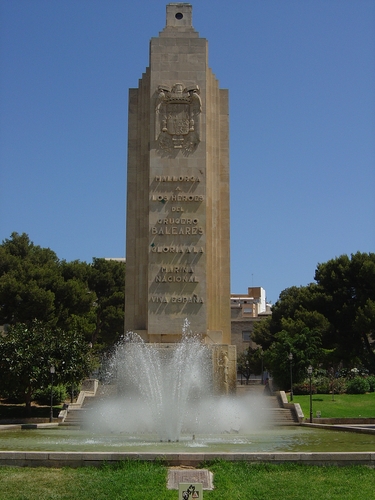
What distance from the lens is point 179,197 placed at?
26344mm

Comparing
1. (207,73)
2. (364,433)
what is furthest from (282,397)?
(207,73)

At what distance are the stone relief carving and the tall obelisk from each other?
4 centimetres

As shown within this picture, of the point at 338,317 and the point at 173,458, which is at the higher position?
the point at 338,317

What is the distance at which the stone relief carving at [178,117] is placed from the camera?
26719 mm

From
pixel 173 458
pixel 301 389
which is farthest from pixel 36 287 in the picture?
pixel 173 458

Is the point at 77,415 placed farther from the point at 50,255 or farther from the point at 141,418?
the point at 50,255

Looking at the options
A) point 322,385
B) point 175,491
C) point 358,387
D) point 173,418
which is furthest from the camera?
point 322,385

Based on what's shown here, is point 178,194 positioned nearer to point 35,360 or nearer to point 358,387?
point 35,360

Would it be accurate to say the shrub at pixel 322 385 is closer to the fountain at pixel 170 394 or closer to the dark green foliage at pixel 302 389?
the dark green foliage at pixel 302 389

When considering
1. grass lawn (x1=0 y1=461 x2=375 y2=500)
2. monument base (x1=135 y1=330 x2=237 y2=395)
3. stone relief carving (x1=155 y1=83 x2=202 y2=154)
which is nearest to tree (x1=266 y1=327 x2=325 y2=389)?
monument base (x1=135 y1=330 x2=237 y2=395)

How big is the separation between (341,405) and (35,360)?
1419 centimetres

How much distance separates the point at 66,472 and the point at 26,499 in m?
1.24

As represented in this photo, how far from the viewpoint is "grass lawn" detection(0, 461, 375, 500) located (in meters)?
9.99

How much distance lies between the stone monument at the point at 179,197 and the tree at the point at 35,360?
18.7 ft
